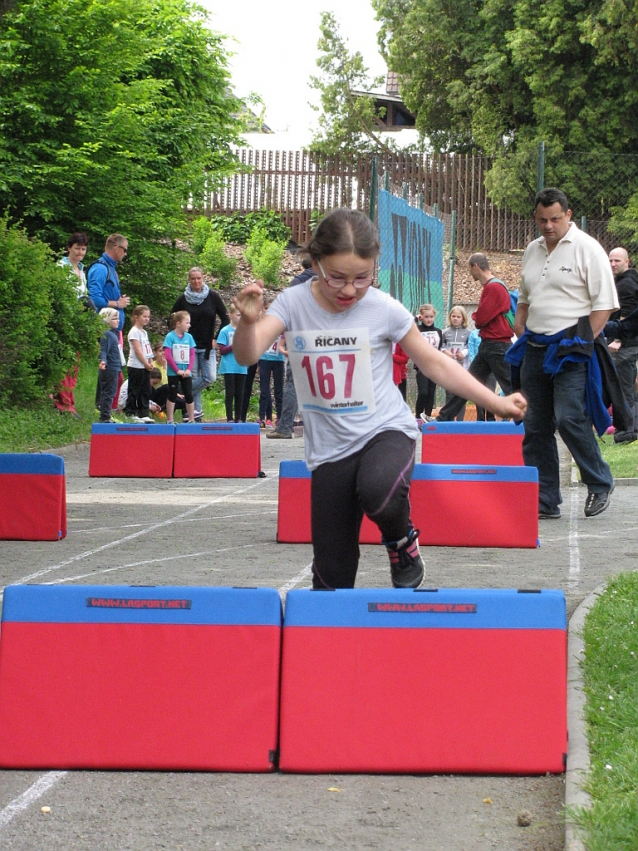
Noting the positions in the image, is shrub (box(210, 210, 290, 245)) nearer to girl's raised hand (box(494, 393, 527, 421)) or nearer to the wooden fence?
the wooden fence

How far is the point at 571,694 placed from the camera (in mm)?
5102

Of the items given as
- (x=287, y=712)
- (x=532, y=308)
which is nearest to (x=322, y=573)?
(x=287, y=712)

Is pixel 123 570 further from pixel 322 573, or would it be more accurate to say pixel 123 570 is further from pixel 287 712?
pixel 287 712

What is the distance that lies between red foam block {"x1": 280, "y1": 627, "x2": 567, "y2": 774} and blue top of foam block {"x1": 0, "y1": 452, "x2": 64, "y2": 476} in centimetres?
516

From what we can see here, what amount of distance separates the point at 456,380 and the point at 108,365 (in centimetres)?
1297

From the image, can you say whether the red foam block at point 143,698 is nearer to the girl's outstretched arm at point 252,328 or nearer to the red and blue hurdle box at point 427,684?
the red and blue hurdle box at point 427,684

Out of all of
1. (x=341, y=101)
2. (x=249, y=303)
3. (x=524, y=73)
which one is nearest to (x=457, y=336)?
(x=249, y=303)

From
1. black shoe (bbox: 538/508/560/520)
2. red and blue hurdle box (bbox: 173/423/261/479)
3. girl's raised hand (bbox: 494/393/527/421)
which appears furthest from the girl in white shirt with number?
red and blue hurdle box (bbox: 173/423/261/479)

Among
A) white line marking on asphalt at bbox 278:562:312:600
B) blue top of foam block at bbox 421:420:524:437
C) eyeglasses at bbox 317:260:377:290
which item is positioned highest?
eyeglasses at bbox 317:260:377:290

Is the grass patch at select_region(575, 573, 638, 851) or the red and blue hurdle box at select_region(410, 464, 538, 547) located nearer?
the grass patch at select_region(575, 573, 638, 851)

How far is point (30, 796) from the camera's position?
4.27 m

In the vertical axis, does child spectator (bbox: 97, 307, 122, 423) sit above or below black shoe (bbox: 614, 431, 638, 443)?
above

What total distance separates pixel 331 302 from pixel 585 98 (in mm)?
40650

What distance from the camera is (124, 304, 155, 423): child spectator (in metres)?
18.2
